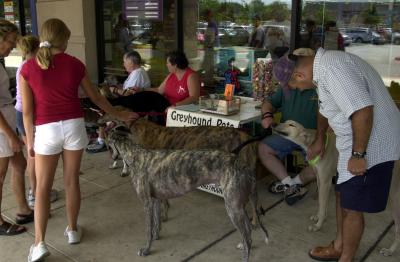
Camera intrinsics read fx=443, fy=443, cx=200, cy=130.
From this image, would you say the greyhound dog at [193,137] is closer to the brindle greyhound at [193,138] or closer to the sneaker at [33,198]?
the brindle greyhound at [193,138]

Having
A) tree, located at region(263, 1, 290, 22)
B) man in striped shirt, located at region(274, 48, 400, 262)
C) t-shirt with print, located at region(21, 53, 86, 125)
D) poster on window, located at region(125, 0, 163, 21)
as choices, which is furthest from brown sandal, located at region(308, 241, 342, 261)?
poster on window, located at region(125, 0, 163, 21)

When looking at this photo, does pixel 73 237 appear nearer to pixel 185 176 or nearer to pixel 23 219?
pixel 23 219

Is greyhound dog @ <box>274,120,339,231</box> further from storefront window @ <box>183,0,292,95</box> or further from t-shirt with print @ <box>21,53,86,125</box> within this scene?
storefront window @ <box>183,0,292,95</box>

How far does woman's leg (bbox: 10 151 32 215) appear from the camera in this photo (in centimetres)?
389

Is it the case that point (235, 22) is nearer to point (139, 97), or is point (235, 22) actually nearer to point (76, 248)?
point (139, 97)

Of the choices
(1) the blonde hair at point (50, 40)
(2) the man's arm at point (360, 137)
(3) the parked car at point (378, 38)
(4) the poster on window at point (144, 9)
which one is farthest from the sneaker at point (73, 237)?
(4) the poster on window at point (144, 9)

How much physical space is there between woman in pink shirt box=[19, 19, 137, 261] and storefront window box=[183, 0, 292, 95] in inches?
126

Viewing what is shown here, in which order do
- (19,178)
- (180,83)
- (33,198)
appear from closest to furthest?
1. (19,178)
2. (33,198)
3. (180,83)

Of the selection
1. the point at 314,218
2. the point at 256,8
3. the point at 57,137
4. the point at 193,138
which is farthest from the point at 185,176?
the point at 256,8

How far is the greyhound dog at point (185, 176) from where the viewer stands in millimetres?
3070

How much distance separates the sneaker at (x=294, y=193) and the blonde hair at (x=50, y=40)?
8.04ft

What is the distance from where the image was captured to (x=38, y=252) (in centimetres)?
329

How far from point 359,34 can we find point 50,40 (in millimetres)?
3834

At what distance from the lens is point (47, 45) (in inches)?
122
